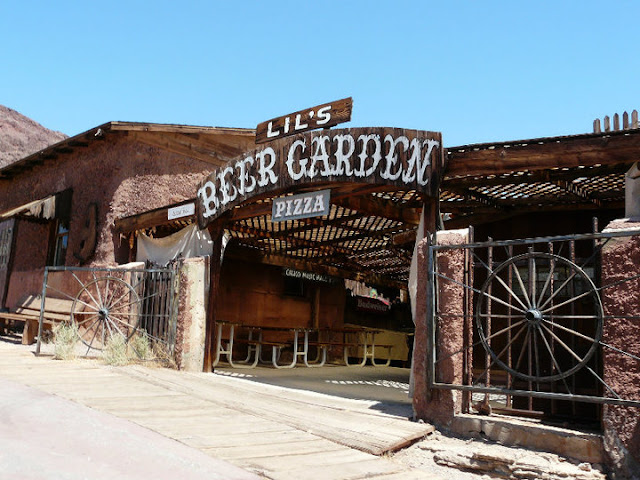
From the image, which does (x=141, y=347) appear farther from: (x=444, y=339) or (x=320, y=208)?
(x=444, y=339)

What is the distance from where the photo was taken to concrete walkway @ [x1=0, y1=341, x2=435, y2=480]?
3.83 metres

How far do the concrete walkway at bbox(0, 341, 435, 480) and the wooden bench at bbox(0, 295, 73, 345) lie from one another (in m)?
3.88

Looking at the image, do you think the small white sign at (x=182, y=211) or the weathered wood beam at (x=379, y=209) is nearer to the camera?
the weathered wood beam at (x=379, y=209)

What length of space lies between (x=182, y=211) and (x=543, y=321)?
22.4 feet

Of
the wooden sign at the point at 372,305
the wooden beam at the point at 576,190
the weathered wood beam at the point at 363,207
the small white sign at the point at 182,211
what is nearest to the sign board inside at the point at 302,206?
the weathered wood beam at the point at 363,207

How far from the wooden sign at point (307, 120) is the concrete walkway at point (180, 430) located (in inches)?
142

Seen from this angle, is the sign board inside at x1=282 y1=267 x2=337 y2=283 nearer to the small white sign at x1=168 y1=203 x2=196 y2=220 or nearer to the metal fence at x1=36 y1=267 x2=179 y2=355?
the metal fence at x1=36 y1=267 x2=179 y2=355

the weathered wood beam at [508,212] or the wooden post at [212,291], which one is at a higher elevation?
the weathered wood beam at [508,212]

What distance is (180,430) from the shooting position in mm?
4867

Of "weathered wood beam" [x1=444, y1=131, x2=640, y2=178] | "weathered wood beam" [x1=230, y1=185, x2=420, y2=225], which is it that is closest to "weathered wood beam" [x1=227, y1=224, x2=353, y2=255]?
"weathered wood beam" [x1=230, y1=185, x2=420, y2=225]

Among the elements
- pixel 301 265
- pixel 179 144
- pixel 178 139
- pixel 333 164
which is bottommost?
pixel 301 265

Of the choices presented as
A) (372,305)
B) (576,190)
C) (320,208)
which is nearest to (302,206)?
(320,208)

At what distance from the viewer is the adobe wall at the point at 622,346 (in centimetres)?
466

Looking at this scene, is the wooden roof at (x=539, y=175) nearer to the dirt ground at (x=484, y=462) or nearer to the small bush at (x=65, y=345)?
the dirt ground at (x=484, y=462)
